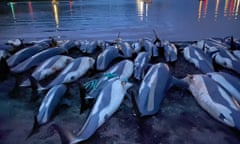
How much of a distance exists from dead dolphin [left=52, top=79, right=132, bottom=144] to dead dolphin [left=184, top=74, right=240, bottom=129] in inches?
36.1

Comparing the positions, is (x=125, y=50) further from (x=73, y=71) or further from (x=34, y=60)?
(x=34, y=60)

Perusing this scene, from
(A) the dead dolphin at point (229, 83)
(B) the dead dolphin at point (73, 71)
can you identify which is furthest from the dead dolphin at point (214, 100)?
(B) the dead dolphin at point (73, 71)

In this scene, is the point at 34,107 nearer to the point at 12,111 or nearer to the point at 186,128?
the point at 12,111

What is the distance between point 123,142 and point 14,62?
9.59 ft

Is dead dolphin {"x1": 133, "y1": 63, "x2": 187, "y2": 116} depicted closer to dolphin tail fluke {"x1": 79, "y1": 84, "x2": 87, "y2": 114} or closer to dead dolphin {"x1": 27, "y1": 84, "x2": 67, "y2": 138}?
dolphin tail fluke {"x1": 79, "y1": 84, "x2": 87, "y2": 114}

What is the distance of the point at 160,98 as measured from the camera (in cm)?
234

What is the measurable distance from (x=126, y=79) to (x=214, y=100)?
47.9 inches

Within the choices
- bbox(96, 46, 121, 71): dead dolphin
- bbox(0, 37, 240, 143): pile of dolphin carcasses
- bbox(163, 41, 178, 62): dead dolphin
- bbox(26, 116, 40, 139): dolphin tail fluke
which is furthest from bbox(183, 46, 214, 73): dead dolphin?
bbox(26, 116, 40, 139): dolphin tail fluke

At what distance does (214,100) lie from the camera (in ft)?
7.22

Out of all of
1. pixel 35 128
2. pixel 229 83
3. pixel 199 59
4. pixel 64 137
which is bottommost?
pixel 35 128

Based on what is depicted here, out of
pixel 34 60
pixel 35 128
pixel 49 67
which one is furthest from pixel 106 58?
pixel 35 128

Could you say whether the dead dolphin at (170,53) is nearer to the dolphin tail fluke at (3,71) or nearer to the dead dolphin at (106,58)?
the dead dolphin at (106,58)

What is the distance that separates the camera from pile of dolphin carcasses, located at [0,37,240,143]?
210 centimetres

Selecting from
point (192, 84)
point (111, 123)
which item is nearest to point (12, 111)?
point (111, 123)
